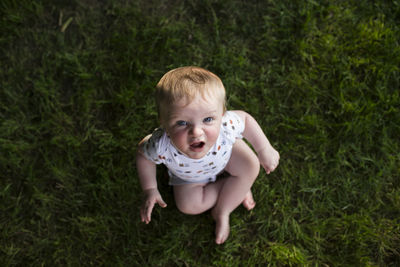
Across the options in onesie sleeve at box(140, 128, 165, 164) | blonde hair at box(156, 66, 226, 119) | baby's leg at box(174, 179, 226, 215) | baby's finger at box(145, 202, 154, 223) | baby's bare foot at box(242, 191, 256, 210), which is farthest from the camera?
baby's bare foot at box(242, 191, 256, 210)

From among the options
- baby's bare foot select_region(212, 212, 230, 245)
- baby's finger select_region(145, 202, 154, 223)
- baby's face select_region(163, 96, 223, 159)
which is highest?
baby's face select_region(163, 96, 223, 159)

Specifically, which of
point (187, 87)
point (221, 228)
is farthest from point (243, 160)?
point (187, 87)

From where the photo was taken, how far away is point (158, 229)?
2.48 metres

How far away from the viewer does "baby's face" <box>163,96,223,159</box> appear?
5.45 ft

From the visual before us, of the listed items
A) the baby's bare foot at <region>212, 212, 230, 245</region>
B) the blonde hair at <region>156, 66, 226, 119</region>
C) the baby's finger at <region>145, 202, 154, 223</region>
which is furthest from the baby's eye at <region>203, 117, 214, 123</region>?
the baby's bare foot at <region>212, 212, 230, 245</region>

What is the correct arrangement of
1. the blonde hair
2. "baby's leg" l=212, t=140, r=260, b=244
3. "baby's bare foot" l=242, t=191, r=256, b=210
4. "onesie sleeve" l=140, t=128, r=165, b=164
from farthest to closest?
"baby's bare foot" l=242, t=191, r=256, b=210, "baby's leg" l=212, t=140, r=260, b=244, "onesie sleeve" l=140, t=128, r=165, b=164, the blonde hair

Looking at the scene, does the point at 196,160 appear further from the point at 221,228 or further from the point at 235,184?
the point at 221,228

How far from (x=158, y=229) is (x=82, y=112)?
1.03 m

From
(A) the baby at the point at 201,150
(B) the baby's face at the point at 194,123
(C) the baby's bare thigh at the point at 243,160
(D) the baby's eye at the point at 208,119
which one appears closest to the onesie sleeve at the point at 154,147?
(A) the baby at the point at 201,150

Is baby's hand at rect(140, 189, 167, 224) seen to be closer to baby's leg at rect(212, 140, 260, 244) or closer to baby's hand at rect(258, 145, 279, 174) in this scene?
baby's leg at rect(212, 140, 260, 244)

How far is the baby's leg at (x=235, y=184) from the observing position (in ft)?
7.17

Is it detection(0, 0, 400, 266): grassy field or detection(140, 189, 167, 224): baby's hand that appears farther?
detection(0, 0, 400, 266): grassy field

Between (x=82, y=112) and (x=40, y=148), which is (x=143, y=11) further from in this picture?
(x=40, y=148)

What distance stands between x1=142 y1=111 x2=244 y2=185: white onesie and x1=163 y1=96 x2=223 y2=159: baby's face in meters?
0.19
